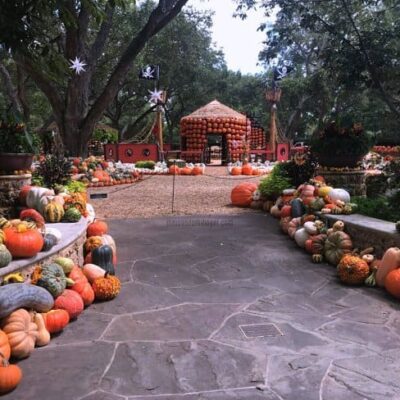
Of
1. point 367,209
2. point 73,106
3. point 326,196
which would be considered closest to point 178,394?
point 367,209

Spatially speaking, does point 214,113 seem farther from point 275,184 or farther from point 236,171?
point 275,184

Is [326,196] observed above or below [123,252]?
above

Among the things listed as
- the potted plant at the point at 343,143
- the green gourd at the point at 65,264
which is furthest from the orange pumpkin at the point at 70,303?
the potted plant at the point at 343,143

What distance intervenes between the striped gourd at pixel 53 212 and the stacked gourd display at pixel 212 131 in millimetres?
22184

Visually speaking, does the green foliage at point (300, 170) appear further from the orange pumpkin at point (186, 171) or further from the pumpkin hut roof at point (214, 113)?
the pumpkin hut roof at point (214, 113)

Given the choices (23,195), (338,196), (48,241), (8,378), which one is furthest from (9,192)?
(338,196)

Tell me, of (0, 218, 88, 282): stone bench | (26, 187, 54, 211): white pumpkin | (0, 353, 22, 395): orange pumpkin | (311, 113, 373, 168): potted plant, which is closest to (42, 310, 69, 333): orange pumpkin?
(0, 218, 88, 282): stone bench

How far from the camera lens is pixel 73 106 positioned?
17156 millimetres

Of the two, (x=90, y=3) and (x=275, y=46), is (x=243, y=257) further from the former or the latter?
(x=275, y=46)

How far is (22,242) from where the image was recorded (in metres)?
4.23

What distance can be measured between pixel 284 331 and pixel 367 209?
11.7 feet

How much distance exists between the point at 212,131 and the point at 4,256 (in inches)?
975

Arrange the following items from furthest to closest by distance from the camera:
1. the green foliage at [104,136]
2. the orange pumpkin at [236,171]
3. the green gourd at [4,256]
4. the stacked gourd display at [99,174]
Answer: the green foliage at [104,136]
the orange pumpkin at [236,171]
the stacked gourd display at [99,174]
the green gourd at [4,256]

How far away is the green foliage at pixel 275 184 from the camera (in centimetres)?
1001
